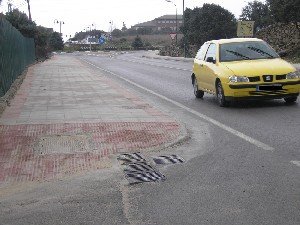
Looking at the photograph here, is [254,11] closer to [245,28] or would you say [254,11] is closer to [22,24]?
[245,28]

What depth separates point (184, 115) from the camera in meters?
11.1

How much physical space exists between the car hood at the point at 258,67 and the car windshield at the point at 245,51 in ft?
1.17

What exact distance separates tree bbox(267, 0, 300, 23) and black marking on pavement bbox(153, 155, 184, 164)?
95.9 feet

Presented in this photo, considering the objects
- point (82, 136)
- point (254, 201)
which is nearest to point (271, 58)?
point (82, 136)

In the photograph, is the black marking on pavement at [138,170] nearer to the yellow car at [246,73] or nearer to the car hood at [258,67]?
the yellow car at [246,73]

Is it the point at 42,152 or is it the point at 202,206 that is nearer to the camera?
the point at 202,206

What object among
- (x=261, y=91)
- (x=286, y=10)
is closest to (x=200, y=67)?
(x=261, y=91)

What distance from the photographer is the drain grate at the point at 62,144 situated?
24.4 ft

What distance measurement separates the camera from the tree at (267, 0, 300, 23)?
34094mm

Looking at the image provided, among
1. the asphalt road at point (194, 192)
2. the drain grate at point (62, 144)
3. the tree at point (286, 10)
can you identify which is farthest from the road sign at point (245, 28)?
the drain grate at point (62, 144)

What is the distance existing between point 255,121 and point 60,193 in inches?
205

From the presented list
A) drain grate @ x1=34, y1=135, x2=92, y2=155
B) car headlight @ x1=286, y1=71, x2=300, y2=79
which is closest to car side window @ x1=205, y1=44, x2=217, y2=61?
car headlight @ x1=286, y1=71, x2=300, y2=79

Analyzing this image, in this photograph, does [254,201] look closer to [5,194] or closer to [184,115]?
[5,194]

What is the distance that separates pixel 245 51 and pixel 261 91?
176 cm
